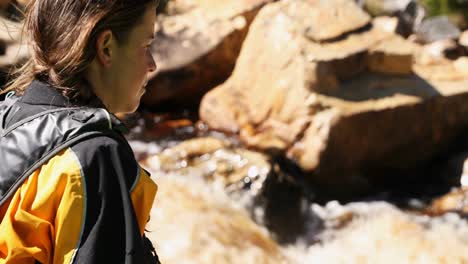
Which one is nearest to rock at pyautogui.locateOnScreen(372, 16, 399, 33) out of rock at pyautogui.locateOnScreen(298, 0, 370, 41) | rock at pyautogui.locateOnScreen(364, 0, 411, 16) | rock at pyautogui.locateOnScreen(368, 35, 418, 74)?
rock at pyautogui.locateOnScreen(364, 0, 411, 16)

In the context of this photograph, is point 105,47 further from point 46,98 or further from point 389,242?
point 389,242

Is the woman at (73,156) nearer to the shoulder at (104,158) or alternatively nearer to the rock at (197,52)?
the shoulder at (104,158)

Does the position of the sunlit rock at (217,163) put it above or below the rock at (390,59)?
A: above

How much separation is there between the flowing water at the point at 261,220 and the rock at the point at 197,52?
1074mm

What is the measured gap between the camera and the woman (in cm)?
115

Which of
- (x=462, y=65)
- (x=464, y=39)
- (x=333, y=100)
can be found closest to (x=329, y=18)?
(x=333, y=100)

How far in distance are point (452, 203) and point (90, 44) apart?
4.78m

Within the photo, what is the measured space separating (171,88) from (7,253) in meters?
5.63

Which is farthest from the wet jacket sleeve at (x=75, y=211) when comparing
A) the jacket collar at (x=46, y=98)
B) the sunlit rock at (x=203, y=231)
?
the sunlit rock at (x=203, y=231)

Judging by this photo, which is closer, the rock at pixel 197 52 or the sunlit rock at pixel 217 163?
the sunlit rock at pixel 217 163

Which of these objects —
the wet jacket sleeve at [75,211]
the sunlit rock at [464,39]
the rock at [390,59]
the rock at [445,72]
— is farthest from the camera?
the sunlit rock at [464,39]

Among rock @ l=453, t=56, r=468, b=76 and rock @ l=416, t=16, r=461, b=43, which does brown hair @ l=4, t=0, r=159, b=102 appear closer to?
rock @ l=453, t=56, r=468, b=76

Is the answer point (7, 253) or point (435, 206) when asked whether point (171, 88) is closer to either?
point (435, 206)

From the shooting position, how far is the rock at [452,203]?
17.8 ft
